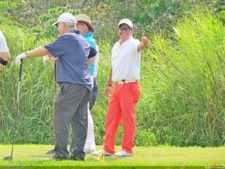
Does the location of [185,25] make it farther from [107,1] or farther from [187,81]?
[107,1]

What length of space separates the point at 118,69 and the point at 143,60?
18.9 ft

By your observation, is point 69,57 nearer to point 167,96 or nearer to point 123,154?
point 123,154

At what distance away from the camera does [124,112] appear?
11.7 metres

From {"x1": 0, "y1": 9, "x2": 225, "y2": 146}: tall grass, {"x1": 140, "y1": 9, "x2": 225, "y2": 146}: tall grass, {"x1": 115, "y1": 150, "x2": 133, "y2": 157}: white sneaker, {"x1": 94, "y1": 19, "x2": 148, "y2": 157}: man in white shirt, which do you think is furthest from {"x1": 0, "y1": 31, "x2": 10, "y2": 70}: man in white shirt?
{"x1": 140, "y1": 9, "x2": 225, "y2": 146}: tall grass

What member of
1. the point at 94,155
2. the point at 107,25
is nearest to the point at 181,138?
the point at 94,155

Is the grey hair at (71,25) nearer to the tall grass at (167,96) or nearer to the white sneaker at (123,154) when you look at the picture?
the white sneaker at (123,154)

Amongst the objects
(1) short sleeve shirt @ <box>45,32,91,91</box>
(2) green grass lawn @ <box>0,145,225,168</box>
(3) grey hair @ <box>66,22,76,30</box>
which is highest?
(3) grey hair @ <box>66,22,76,30</box>

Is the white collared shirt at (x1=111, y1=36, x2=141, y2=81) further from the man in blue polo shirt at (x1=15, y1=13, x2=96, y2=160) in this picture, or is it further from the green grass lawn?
the green grass lawn

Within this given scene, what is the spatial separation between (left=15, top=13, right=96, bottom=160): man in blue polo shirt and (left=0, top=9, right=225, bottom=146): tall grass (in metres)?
4.22

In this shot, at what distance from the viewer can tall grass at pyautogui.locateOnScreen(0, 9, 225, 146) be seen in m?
15.2

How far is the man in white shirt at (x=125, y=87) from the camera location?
38.2 feet

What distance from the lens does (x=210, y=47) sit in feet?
52.0

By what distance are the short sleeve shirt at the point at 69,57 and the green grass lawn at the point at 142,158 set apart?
96 cm

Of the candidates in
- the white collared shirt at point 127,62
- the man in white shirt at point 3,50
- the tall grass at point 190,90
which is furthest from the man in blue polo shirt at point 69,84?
the tall grass at point 190,90
